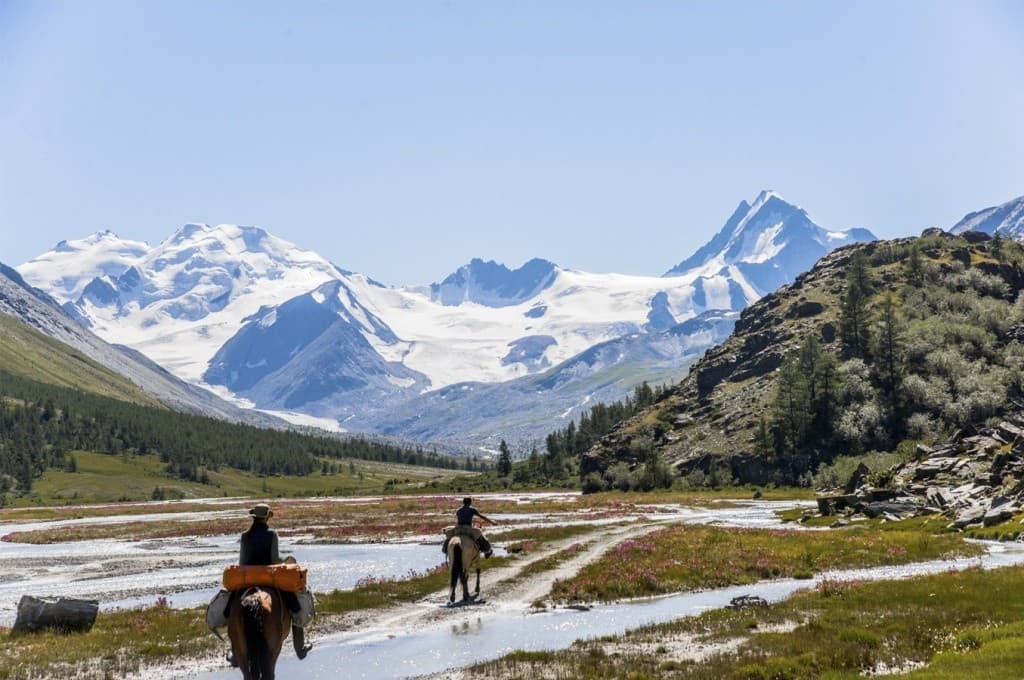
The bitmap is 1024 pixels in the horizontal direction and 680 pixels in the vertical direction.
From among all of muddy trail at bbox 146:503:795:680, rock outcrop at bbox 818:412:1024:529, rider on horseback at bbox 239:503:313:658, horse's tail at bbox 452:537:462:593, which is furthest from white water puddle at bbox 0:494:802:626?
A: rider on horseback at bbox 239:503:313:658

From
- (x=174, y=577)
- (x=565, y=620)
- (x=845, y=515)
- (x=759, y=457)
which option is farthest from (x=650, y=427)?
(x=565, y=620)

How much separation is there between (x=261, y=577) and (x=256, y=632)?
47.1 inches

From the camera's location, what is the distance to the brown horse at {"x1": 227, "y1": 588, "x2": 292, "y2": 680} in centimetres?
A: 1758

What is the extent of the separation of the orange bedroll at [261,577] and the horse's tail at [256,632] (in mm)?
608

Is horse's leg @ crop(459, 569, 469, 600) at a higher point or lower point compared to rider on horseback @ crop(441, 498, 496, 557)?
lower

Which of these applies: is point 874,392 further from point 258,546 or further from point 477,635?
point 258,546

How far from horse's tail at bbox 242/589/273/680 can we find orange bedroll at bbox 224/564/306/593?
2.00 feet

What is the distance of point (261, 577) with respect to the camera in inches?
722

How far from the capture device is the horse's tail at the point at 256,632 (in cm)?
1756

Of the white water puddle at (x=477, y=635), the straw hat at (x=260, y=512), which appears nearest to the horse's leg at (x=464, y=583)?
the white water puddle at (x=477, y=635)

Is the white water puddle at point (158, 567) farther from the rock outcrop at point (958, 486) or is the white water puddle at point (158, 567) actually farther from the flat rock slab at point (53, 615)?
the rock outcrop at point (958, 486)

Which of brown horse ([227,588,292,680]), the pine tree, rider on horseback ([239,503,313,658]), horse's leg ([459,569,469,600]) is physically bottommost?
horse's leg ([459,569,469,600])

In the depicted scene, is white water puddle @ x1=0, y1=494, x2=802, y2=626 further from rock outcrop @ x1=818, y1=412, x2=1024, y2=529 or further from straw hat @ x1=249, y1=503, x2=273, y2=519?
straw hat @ x1=249, y1=503, x2=273, y2=519

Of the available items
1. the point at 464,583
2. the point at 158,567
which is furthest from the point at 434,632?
the point at 158,567
